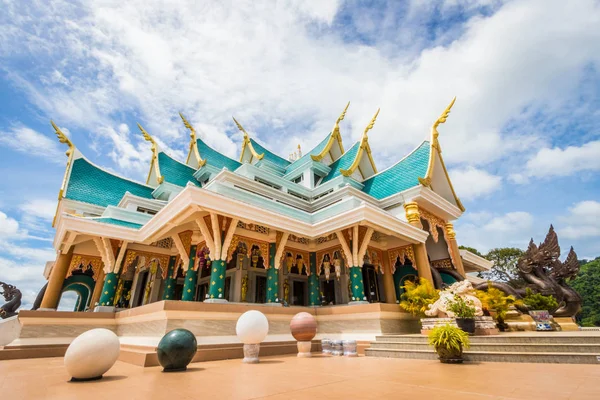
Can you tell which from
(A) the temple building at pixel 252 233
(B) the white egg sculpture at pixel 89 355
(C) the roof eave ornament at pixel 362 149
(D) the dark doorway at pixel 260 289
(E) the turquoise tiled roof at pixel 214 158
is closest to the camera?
(B) the white egg sculpture at pixel 89 355

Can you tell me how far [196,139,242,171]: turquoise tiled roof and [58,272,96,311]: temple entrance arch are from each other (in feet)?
28.2

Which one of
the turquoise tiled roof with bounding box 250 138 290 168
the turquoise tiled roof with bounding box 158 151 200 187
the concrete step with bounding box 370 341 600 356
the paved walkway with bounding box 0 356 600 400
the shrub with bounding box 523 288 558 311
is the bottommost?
the paved walkway with bounding box 0 356 600 400

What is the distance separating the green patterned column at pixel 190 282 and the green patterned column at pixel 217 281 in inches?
68.7

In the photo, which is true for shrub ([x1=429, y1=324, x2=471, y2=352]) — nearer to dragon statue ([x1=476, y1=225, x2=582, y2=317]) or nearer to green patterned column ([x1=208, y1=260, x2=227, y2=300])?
green patterned column ([x1=208, y1=260, x2=227, y2=300])

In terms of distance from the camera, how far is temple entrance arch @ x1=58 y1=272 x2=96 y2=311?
542 inches

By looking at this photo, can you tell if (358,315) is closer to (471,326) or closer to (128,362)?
(471,326)

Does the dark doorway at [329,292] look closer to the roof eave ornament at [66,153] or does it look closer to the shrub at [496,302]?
the shrub at [496,302]

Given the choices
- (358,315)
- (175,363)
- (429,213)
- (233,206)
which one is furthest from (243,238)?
(429,213)

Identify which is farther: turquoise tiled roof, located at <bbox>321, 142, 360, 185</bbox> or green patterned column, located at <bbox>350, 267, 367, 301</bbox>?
turquoise tiled roof, located at <bbox>321, 142, 360, 185</bbox>

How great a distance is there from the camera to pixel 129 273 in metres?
13.9

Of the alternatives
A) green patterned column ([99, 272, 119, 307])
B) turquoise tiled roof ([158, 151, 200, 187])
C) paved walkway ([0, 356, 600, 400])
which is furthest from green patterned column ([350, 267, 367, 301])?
turquoise tiled roof ([158, 151, 200, 187])

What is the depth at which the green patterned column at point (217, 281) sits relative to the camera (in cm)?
829

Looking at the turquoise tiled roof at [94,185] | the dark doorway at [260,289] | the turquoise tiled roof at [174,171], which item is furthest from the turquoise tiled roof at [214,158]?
the dark doorway at [260,289]

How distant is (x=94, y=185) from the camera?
1398 centimetres
